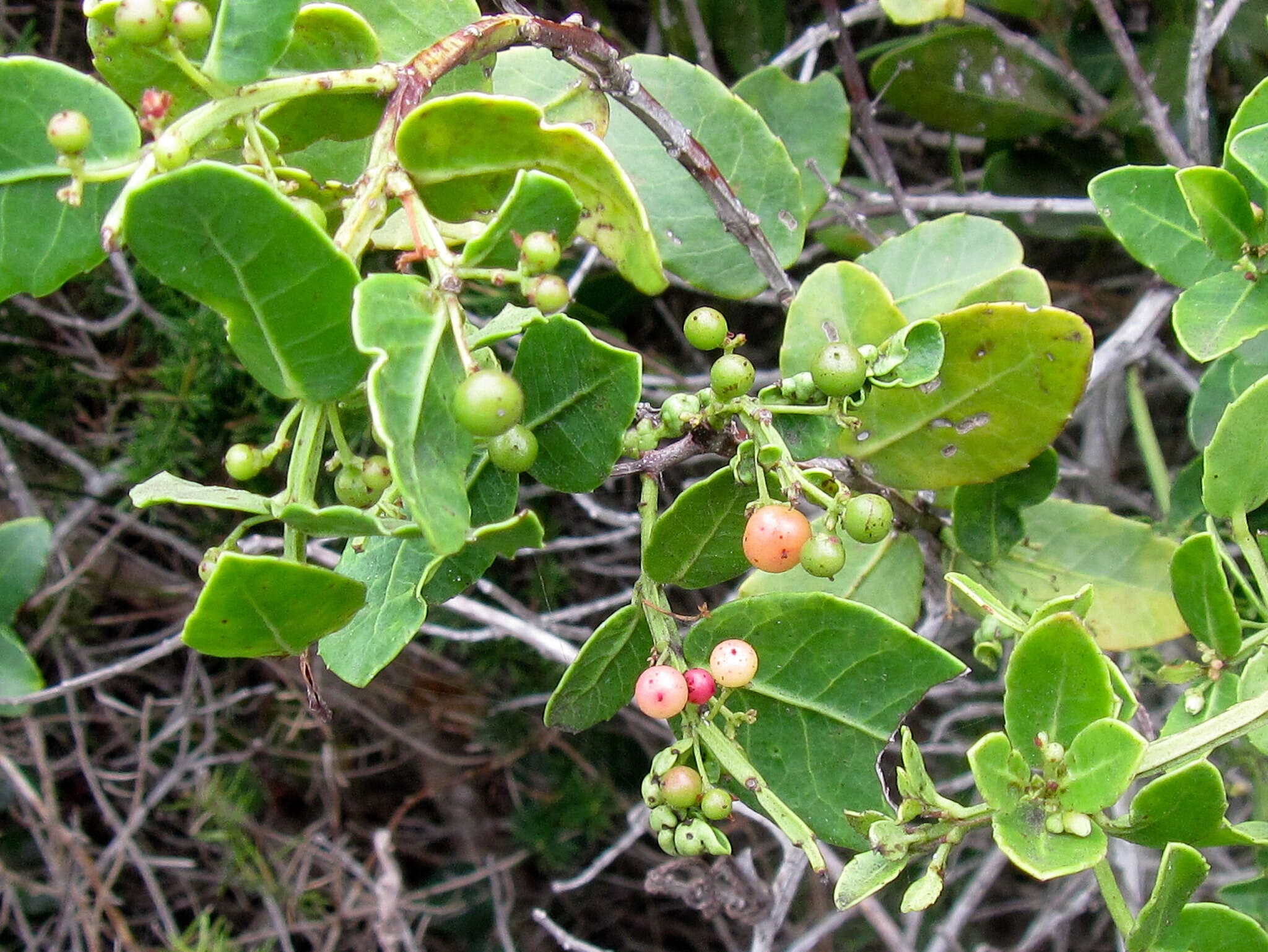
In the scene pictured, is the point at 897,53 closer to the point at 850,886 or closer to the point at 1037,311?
the point at 1037,311

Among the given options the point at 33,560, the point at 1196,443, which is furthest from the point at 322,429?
the point at 33,560

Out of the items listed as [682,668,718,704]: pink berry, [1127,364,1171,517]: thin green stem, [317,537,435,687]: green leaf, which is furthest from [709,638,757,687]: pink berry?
[1127,364,1171,517]: thin green stem

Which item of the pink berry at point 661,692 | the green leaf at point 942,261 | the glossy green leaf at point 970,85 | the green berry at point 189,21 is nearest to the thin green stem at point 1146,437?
the glossy green leaf at point 970,85

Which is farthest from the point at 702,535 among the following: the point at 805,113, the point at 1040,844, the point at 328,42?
the point at 805,113

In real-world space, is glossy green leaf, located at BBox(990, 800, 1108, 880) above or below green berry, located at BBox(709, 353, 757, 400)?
below

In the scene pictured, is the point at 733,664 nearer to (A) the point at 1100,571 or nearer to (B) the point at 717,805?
(B) the point at 717,805

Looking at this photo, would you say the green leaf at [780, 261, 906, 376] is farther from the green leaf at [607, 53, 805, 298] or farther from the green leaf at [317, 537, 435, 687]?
the green leaf at [317, 537, 435, 687]

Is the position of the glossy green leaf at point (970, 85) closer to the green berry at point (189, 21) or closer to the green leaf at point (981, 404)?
the green leaf at point (981, 404)
